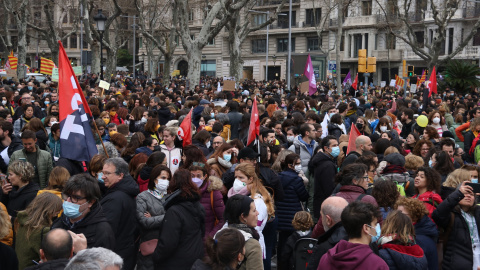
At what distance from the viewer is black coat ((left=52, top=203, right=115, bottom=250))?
457cm

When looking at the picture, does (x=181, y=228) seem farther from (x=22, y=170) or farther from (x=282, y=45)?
(x=282, y=45)

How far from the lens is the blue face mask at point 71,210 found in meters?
4.56

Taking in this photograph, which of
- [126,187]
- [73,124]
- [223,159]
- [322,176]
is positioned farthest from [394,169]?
[73,124]

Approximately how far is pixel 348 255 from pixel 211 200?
7.27ft

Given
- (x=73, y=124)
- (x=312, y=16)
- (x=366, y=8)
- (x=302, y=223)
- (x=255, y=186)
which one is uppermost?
(x=366, y=8)

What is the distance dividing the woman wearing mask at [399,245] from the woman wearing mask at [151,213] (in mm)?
2061

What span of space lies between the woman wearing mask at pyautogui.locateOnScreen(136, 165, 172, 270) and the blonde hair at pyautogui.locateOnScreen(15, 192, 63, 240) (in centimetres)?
93

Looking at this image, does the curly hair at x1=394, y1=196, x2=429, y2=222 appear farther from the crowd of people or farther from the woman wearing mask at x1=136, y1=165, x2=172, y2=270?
the woman wearing mask at x1=136, y1=165, x2=172, y2=270

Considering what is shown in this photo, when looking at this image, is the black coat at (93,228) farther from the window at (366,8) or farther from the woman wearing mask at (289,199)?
the window at (366,8)

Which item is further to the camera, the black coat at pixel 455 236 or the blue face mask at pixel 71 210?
the black coat at pixel 455 236

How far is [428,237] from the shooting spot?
4.96 meters

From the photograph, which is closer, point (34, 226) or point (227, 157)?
point (34, 226)

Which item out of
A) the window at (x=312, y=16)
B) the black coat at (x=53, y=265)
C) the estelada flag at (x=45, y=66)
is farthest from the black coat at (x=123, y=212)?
the window at (x=312, y=16)

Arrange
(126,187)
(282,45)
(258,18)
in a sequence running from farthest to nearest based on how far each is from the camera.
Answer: (258,18) < (282,45) < (126,187)
